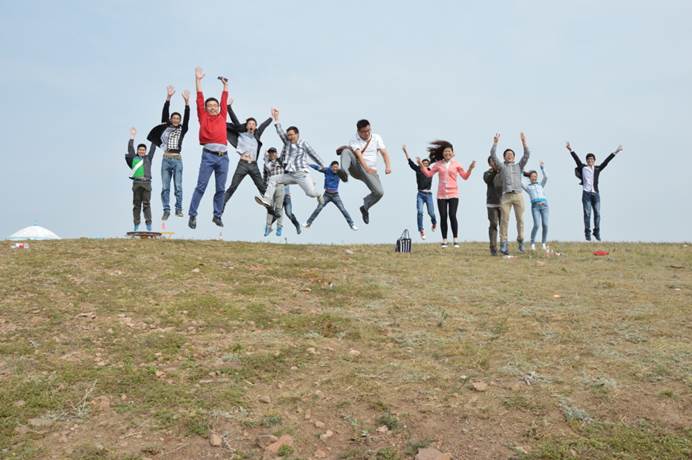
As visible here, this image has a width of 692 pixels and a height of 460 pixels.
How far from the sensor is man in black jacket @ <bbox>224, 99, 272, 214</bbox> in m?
14.8

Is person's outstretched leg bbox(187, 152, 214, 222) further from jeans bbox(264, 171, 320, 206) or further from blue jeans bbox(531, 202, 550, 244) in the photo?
blue jeans bbox(531, 202, 550, 244)

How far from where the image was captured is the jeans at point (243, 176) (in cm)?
1487

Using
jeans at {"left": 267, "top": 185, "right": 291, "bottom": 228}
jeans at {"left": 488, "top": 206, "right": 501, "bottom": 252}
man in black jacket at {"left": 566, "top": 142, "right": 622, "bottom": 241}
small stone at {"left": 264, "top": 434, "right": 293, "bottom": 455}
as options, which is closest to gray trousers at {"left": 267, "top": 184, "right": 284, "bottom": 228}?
jeans at {"left": 267, "top": 185, "right": 291, "bottom": 228}

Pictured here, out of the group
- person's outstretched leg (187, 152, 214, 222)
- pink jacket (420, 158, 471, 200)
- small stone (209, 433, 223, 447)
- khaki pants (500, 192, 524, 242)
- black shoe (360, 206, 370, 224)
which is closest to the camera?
small stone (209, 433, 223, 447)

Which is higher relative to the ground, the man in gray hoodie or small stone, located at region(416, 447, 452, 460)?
the man in gray hoodie

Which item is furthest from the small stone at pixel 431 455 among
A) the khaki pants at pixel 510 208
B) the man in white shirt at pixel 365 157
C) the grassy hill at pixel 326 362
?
the khaki pants at pixel 510 208

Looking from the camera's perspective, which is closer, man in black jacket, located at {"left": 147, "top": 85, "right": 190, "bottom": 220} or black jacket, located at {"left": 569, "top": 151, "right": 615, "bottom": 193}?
man in black jacket, located at {"left": 147, "top": 85, "right": 190, "bottom": 220}

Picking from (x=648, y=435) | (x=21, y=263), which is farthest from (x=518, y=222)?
(x=21, y=263)

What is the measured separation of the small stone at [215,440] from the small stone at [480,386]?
2.78m

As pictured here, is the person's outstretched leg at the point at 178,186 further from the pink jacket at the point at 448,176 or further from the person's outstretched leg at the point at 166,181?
the pink jacket at the point at 448,176

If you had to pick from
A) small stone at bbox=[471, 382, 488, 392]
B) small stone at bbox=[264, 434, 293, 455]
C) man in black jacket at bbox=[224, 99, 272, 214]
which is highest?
man in black jacket at bbox=[224, 99, 272, 214]

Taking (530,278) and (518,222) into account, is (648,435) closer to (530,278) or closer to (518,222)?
(530,278)

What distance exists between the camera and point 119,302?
30.2ft

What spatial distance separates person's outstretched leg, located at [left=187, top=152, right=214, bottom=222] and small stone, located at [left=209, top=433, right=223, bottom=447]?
839cm
